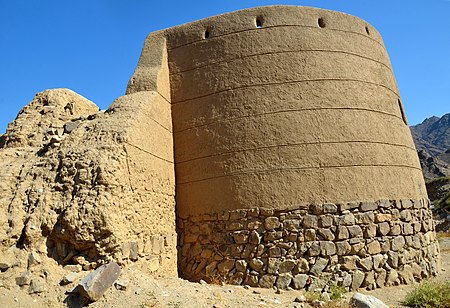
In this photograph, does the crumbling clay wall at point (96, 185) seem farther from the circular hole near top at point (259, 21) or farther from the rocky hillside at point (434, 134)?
the rocky hillside at point (434, 134)

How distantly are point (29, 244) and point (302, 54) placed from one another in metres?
6.29

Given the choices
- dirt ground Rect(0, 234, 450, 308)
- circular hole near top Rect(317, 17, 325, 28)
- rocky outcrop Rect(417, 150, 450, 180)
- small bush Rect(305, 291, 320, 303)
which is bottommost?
small bush Rect(305, 291, 320, 303)

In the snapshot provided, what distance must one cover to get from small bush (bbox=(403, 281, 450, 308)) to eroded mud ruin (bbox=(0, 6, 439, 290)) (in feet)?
2.97

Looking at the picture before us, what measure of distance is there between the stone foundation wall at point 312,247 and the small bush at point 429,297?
90 centimetres

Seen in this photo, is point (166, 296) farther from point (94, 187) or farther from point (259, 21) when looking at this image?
point (259, 21)

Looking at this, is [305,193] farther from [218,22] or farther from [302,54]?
[218,22]

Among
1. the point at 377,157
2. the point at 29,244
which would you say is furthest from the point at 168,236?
the point at 377,157

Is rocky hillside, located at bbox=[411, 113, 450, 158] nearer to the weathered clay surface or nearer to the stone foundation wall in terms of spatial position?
the stone foundation wall

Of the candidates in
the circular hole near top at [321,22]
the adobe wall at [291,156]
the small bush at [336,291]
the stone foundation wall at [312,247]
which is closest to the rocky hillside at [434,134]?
the adobe wall at [291,156]

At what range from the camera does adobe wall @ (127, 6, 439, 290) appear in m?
7.52

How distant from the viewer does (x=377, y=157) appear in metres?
8.09

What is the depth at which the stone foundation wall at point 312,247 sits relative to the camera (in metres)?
7.37

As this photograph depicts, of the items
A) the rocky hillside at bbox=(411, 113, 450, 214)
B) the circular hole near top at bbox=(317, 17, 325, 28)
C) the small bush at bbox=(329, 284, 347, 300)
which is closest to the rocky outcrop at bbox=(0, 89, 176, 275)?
the small bush at bbox=(329, 284, 347, 300)

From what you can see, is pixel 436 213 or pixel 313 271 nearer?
pixel 313 271
